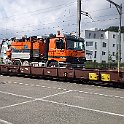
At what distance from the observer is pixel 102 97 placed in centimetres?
1125

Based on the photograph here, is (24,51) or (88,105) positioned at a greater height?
(24,51)

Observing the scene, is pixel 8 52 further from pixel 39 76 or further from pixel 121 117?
pixel 121 117

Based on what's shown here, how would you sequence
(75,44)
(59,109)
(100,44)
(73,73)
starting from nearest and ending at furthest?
(59,109) < (73,73) < (75,44) < (100,44)

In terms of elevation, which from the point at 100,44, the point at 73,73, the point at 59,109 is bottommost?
the point at 59,109

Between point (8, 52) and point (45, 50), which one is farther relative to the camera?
point (8, 52)

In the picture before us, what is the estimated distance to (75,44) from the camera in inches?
790

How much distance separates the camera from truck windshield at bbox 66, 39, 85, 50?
19.5m

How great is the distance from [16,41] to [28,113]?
699 inches

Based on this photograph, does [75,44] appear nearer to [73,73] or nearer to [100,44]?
[73,73]

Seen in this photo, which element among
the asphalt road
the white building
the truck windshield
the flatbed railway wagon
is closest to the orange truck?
the truck windshield

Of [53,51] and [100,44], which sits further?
[100,44]

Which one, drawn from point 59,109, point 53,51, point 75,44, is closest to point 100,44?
point 75,44

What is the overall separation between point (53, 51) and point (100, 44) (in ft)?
209

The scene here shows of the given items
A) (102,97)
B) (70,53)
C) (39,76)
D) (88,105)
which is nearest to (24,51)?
(39,76)
